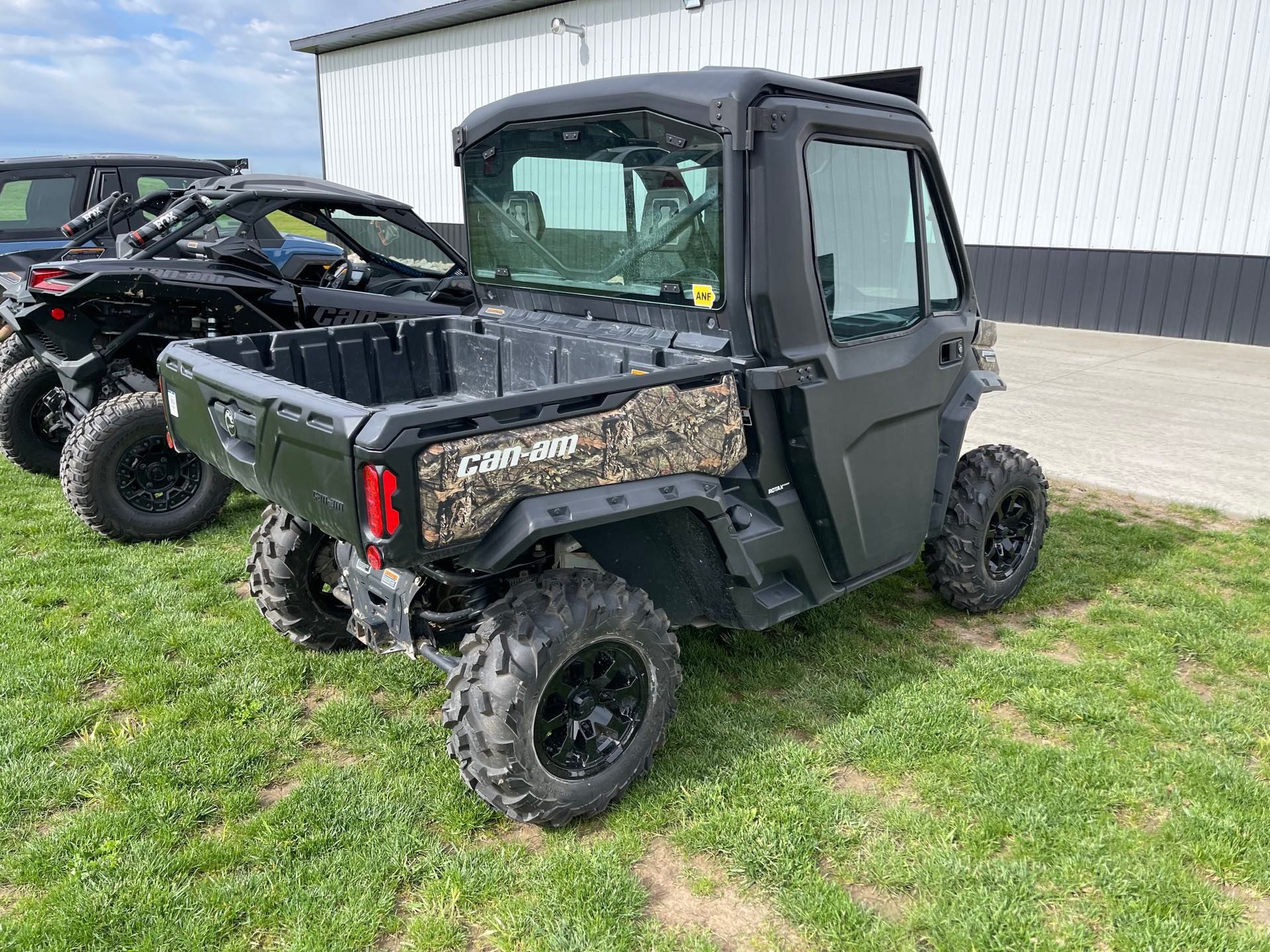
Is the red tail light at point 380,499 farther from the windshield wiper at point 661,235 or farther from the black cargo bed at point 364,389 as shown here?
the windshield wiper at point 661,235

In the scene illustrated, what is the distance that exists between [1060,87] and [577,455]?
12.0m

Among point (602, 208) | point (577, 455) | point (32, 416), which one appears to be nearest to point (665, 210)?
point (602, 208)

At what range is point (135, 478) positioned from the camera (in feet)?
17.0

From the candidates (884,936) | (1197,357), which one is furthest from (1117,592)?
(1197,357)

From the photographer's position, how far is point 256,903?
2.57m

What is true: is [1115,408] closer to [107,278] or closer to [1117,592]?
[1117,592]

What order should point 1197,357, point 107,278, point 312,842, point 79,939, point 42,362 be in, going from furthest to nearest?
point 1197,357, point 42,362, point 107,278, point 312,842, point 79,939

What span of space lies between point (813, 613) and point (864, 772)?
124cm

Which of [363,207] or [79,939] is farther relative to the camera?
[363,207]

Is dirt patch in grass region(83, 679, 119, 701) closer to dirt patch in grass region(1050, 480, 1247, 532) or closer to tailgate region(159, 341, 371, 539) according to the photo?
tailgate region(159, 341, 371, 539)

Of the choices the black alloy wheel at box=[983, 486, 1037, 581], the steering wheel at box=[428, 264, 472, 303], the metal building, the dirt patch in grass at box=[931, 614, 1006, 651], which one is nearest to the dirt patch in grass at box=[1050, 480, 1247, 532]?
the black alloy wheel at box=[983, 486, 1037, 581]

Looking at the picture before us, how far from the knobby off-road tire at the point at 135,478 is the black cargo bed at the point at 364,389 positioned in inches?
64.7

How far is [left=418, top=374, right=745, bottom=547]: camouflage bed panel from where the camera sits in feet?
8.22

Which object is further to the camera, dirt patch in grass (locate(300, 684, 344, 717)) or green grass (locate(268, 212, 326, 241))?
green grass (locate(268, 212, 326, 241))
